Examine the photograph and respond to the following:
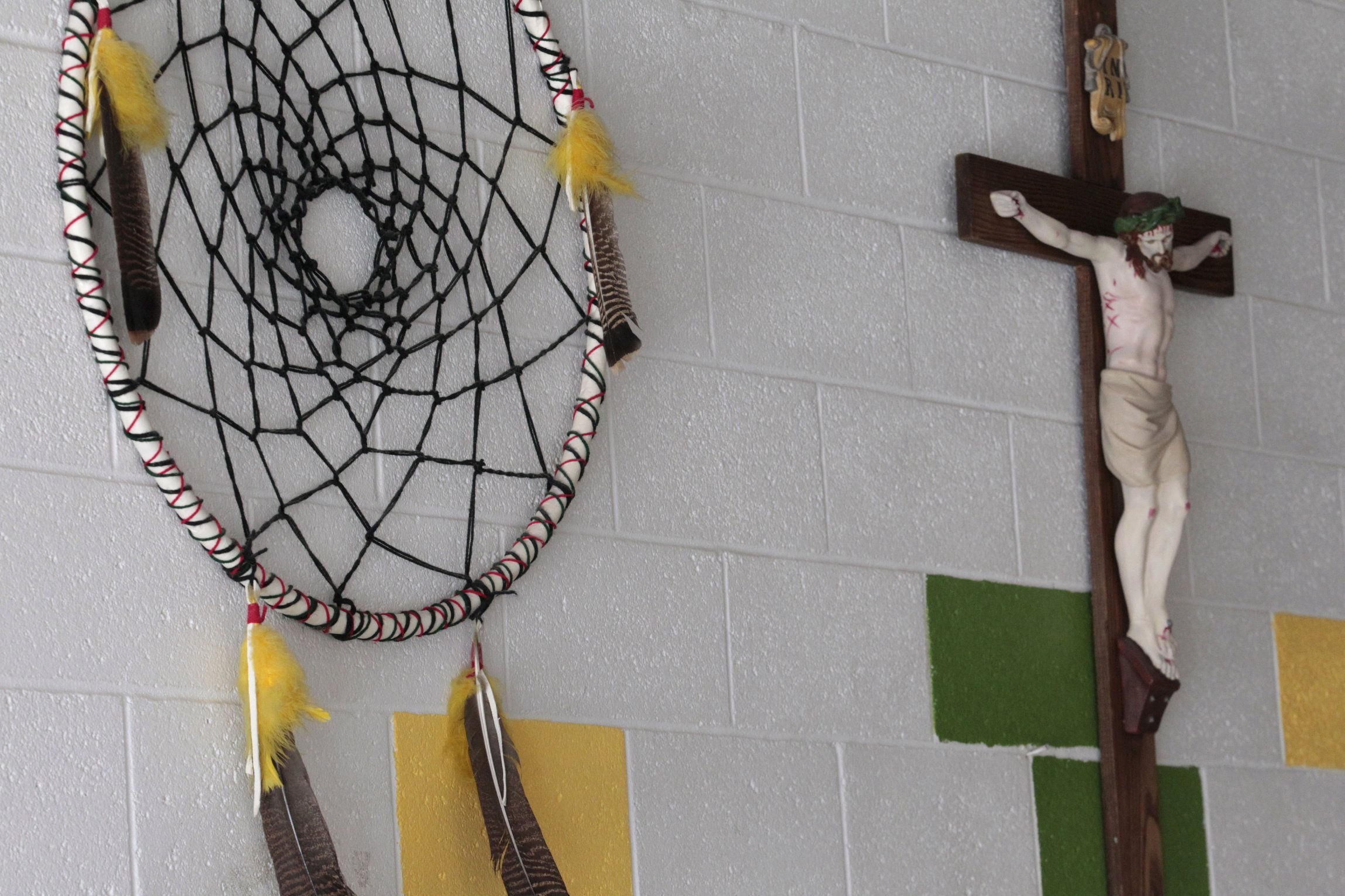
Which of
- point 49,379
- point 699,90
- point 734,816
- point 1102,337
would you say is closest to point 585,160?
point 699,90

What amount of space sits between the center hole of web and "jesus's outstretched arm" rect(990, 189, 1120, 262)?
820 mm

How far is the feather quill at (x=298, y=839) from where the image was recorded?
64.9 inches

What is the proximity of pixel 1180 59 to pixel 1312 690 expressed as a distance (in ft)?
2.82

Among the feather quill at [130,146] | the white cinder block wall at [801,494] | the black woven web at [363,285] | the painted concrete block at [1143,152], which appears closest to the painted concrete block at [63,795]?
the white cinder block wall at [801,494]

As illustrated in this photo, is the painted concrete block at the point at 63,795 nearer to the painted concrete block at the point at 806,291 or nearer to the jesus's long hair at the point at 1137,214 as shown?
the painted concrete block at the point at 806,291

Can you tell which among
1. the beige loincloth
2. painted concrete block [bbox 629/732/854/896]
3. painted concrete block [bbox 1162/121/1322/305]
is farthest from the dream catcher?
painted concrete block [bbox 1162/121/1322/305]

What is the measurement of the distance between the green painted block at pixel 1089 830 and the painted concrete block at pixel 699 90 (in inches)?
30.0

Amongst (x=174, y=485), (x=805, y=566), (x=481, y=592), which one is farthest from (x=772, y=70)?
(x=174, y=485)

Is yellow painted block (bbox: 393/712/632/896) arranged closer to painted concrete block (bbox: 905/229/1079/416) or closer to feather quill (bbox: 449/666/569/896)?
feather quill (bbox: 449/666/569/896)

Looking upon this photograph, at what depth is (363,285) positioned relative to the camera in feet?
6.31

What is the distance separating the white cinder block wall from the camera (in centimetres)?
171

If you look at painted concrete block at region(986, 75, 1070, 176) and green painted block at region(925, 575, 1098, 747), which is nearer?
green painted block at region(925, 575, 1098, 747)

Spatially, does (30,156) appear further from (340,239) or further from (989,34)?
(989,34)

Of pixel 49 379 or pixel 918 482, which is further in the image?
pixel 918 482
